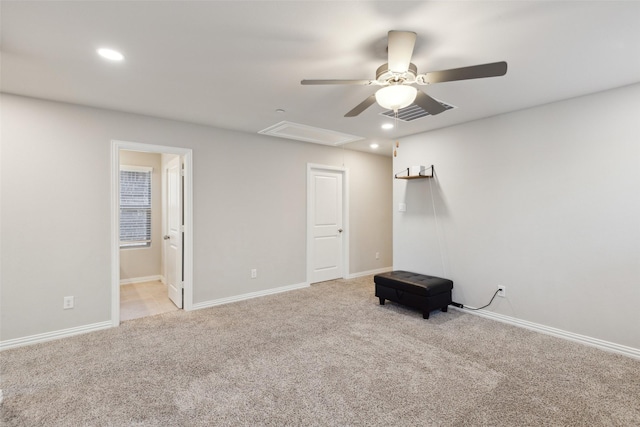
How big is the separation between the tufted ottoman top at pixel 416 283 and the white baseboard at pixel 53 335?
3308 millimetres

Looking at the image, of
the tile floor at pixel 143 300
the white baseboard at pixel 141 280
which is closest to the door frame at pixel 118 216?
the tile floor at pixel 143 300

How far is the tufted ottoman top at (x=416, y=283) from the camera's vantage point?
363cm

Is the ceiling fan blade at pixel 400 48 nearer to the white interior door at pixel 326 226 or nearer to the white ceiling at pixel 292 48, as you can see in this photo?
the white ceiling at pixel 292 48

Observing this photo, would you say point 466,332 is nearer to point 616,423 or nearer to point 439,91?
point 616,423

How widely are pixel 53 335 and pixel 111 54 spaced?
2.82m

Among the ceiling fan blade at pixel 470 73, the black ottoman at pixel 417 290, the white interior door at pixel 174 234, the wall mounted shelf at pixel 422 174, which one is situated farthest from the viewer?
the wall mounted shelf at pixel 422 174

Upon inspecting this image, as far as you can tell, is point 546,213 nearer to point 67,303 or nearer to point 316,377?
point 316,377

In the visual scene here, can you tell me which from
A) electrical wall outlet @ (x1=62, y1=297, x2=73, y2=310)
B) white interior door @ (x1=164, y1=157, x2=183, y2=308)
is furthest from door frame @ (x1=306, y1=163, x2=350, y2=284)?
electrical wall outlet @ (x1=62, y1=297, x2=73, y2=310)

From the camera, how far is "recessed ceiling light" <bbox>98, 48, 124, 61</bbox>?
7.03ft

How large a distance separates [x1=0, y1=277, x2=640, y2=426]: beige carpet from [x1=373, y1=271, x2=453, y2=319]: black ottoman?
10.1 inches

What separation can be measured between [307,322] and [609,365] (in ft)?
9.03

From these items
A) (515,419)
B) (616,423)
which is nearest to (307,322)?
(515,419)

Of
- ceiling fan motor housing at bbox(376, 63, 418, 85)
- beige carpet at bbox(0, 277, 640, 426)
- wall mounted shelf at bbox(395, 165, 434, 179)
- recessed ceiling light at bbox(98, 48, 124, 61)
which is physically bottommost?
beige carpet at bbox(0, 277, 640, 426)

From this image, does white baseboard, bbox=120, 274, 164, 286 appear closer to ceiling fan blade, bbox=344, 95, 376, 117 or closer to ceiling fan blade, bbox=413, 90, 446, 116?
ceiling fan blade, bbox=344, 95, 376, 117
